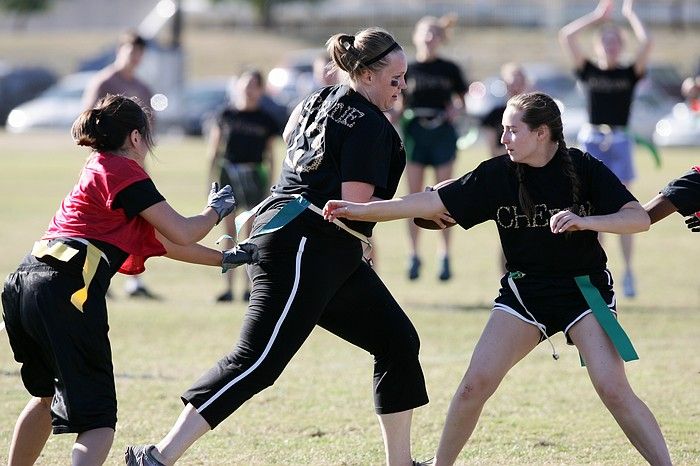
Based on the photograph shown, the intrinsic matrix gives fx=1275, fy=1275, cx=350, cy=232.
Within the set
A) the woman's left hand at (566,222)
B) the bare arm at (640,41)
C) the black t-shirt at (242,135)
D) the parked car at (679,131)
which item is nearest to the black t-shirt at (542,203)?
the woman's left hand at (566,222)

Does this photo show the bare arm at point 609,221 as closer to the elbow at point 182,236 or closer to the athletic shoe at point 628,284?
the elbow at point 182,236

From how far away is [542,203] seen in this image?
520 cm

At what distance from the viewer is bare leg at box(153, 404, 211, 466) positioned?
16.3 ft

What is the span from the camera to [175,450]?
4965mm

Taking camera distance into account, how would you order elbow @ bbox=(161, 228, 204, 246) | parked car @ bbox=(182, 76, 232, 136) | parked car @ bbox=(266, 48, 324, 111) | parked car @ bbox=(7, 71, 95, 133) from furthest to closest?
1. parked car @ bbox=(7, 71, 95, 133)
2. parked car @ bbox=(182, 76, 232, 136)
3. parked car @ bbox=(266, 48, 324, 111)
4. elbow @ bbox=(161, 228, 204, 246)

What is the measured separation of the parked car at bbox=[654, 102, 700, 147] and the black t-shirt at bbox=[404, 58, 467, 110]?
781 inches

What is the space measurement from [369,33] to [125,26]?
59060 millimetres

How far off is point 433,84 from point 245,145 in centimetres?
187

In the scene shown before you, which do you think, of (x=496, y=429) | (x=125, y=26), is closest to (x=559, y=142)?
(x=496, y=429)

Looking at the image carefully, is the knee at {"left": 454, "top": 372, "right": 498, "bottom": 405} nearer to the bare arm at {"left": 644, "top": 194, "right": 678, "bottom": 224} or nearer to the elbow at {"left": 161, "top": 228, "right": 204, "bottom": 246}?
the bare arm at {"left": 644, "top": 194, "right": 678, "bottom": 224}

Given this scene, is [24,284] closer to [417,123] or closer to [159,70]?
[417,123]

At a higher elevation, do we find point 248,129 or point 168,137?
point 168,137

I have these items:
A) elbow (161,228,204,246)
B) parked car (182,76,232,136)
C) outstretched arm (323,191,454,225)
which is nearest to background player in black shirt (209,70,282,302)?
outstretched arm (323,191,454,225)

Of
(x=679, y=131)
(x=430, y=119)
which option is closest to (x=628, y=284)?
(x=430, y=119)
